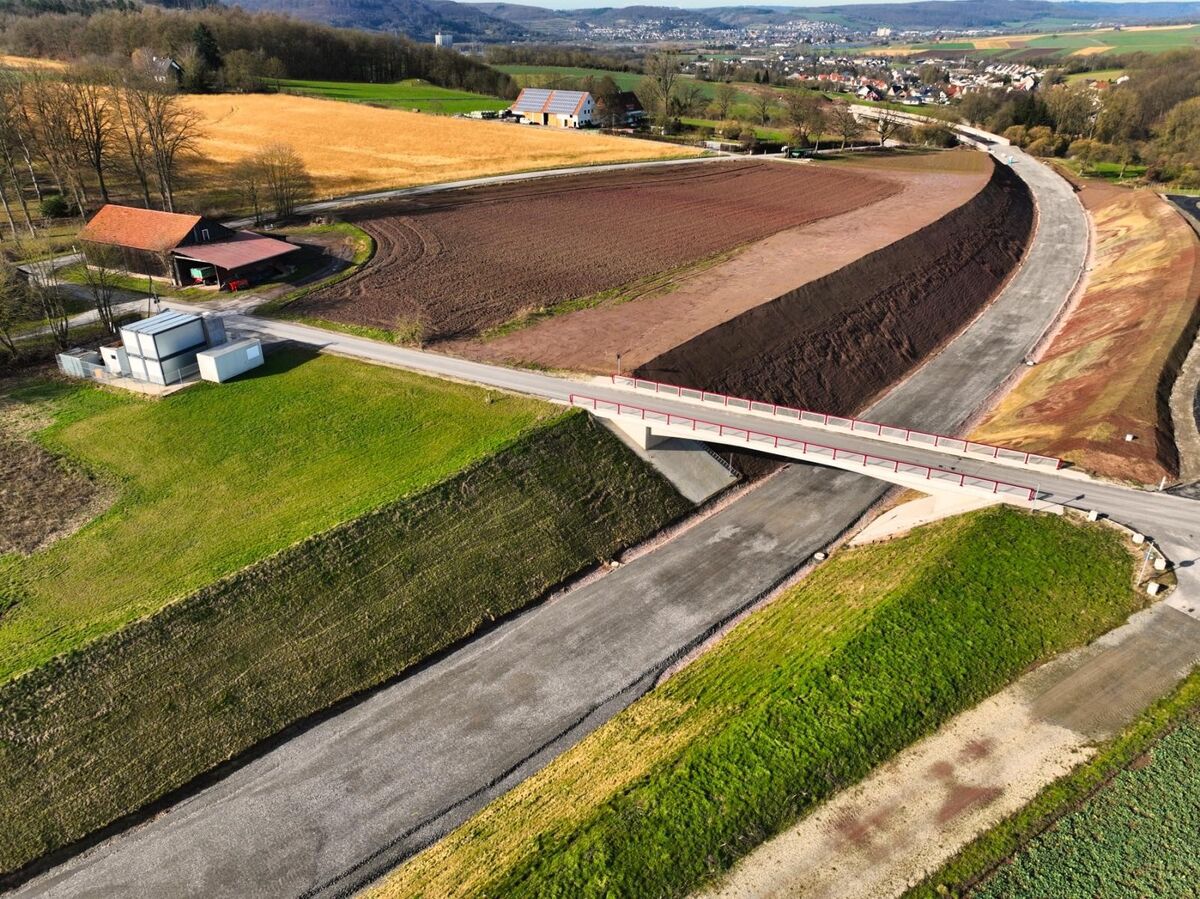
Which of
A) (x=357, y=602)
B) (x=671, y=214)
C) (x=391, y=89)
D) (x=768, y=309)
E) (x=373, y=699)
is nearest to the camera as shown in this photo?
(x=373, y=699)

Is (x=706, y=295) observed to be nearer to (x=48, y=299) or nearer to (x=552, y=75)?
(x=48, y=299)

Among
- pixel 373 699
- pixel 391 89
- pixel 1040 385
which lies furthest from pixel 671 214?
pixel 391 89

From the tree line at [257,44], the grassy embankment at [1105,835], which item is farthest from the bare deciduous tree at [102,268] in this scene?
the tree line at [257,44]

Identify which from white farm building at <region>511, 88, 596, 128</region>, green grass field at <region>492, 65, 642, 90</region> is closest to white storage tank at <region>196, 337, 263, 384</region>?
white farm building at <region>511, 88, 596, 128</region>

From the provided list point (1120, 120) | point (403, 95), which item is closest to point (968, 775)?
point (1120, 120)

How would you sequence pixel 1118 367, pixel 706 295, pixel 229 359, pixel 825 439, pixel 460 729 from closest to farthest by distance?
pixel 460 729, pixel 825 439, pixel 229 359, pixel 1118 367, pixel 706 295

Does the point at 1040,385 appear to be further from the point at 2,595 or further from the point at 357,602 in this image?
the point at 2,595
